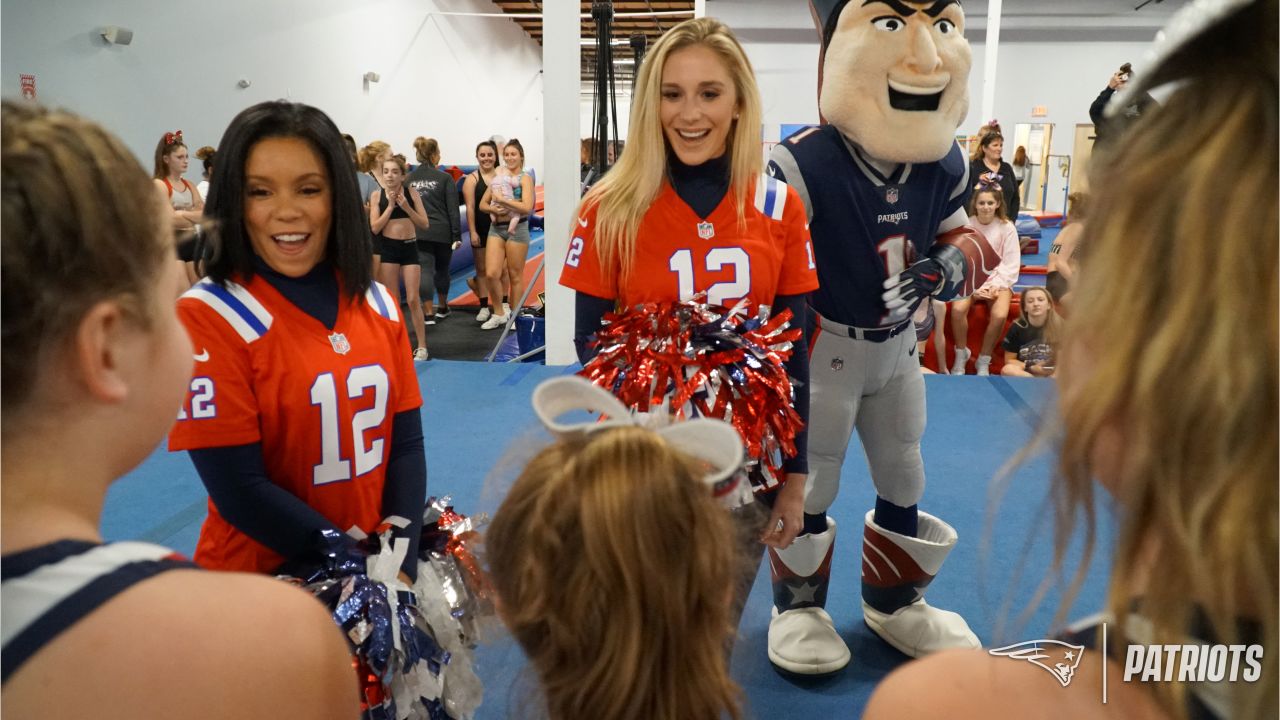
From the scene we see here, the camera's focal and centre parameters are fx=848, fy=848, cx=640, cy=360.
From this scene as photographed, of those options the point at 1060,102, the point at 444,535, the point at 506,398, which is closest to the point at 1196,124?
the point at 444,535

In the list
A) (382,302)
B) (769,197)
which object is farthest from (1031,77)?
(382,302)

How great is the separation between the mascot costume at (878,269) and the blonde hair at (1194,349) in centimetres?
154

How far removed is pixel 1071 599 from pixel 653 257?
3.72 feet

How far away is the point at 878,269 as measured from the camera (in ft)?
6.95

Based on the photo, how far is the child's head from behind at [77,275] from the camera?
0.57 metres

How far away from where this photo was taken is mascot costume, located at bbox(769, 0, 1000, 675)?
6.93ft

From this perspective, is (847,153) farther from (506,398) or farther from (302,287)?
(506,398)

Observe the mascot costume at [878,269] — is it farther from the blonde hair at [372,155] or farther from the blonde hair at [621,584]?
the blonde hair at [372,155]

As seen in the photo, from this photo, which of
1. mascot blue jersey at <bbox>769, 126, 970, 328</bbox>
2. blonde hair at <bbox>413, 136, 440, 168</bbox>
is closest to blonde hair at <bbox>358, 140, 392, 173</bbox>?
blonde hair at <bbox>413, 136, 440, 168</bbox>

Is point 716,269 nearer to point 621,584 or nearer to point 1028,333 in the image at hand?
point 621,584

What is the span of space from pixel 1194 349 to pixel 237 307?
1224mm

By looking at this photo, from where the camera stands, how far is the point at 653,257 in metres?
1.61

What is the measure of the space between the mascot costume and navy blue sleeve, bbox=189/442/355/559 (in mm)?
1273

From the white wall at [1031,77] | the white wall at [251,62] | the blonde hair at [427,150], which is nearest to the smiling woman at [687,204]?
the white wall at [251,62]
